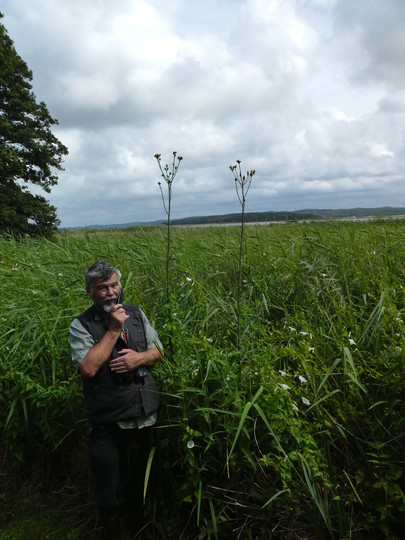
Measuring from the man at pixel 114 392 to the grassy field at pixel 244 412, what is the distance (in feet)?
0.49

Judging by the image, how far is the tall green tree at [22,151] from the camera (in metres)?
14.8

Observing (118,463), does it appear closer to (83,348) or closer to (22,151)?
(83,348)

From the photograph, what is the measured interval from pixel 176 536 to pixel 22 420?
1476 mm

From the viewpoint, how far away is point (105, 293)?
2.38m

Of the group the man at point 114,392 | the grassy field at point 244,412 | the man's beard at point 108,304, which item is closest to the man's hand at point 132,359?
the man at point 114,392

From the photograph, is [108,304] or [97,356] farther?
[108,304]

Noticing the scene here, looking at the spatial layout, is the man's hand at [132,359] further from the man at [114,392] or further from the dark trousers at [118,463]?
the dark trousers at [118,463]

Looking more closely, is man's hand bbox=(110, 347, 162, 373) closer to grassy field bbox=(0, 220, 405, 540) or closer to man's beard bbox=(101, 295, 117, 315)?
grassy field bbox=(0, 220, 405, 540)

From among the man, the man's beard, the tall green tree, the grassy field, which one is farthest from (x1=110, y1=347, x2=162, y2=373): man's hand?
the tall green tree

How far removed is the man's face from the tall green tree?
13.7 metres

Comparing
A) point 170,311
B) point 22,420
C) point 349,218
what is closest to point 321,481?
point 170,311

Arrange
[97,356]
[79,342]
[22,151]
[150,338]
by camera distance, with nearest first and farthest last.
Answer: [97,356] → [79,342] → [150,338] → [22,151]

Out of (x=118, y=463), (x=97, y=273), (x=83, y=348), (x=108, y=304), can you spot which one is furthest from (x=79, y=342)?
(x=118, y=463)

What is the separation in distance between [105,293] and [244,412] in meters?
1.11
